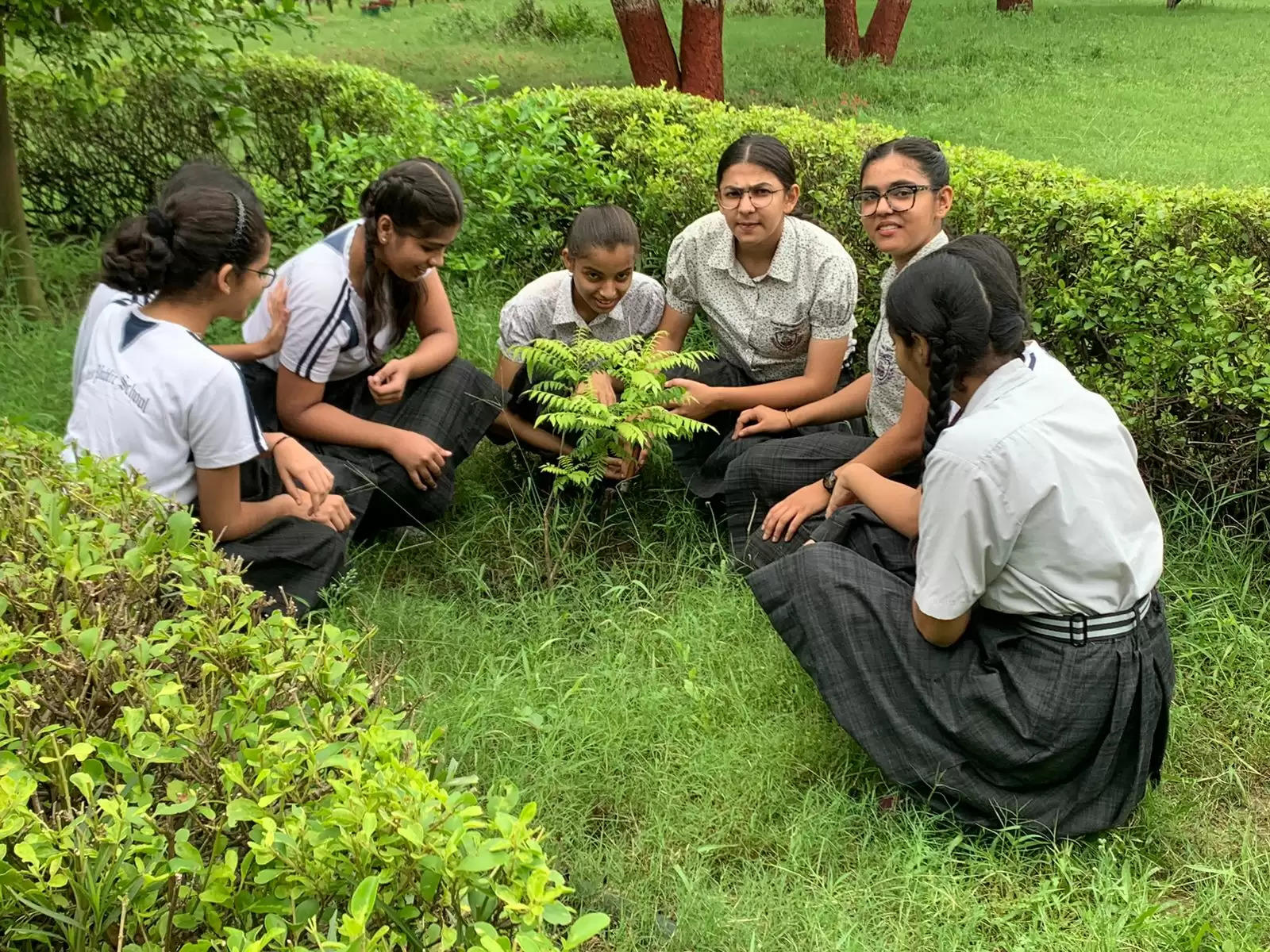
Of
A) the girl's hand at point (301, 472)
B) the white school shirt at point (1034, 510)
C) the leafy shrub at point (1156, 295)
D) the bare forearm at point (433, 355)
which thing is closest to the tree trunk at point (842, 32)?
the leafy shrub at point (1156, 295)

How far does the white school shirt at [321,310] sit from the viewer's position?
356 cm

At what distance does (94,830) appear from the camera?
4.51 ft

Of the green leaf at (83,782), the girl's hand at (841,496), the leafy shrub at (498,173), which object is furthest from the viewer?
the leafy shrub at (498,173)

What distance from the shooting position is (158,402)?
279cm

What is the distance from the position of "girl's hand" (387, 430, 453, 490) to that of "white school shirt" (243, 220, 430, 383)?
32cm

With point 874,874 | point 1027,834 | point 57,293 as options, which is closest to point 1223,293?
point 1027,834

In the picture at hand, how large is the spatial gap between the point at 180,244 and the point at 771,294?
77.5 inches

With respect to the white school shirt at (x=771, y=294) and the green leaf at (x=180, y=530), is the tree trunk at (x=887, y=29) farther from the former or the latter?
the green leaf at (x=180, y=530)

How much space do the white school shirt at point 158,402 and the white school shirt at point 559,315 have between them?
1.26 meters

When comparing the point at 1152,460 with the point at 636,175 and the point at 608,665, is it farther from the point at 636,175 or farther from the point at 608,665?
the point at 636,175

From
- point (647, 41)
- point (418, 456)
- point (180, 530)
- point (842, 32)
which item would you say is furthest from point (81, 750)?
point (842, 32)

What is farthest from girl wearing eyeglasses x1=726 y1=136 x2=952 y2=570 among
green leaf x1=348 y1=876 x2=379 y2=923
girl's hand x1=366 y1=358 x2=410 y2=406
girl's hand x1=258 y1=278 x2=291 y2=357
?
green leaf x1=348 y1=876 x2=379 y2=923

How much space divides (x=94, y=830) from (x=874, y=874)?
5.91 ft

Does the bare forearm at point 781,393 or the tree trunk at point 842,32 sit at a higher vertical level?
the tree trunk at point 842,32
